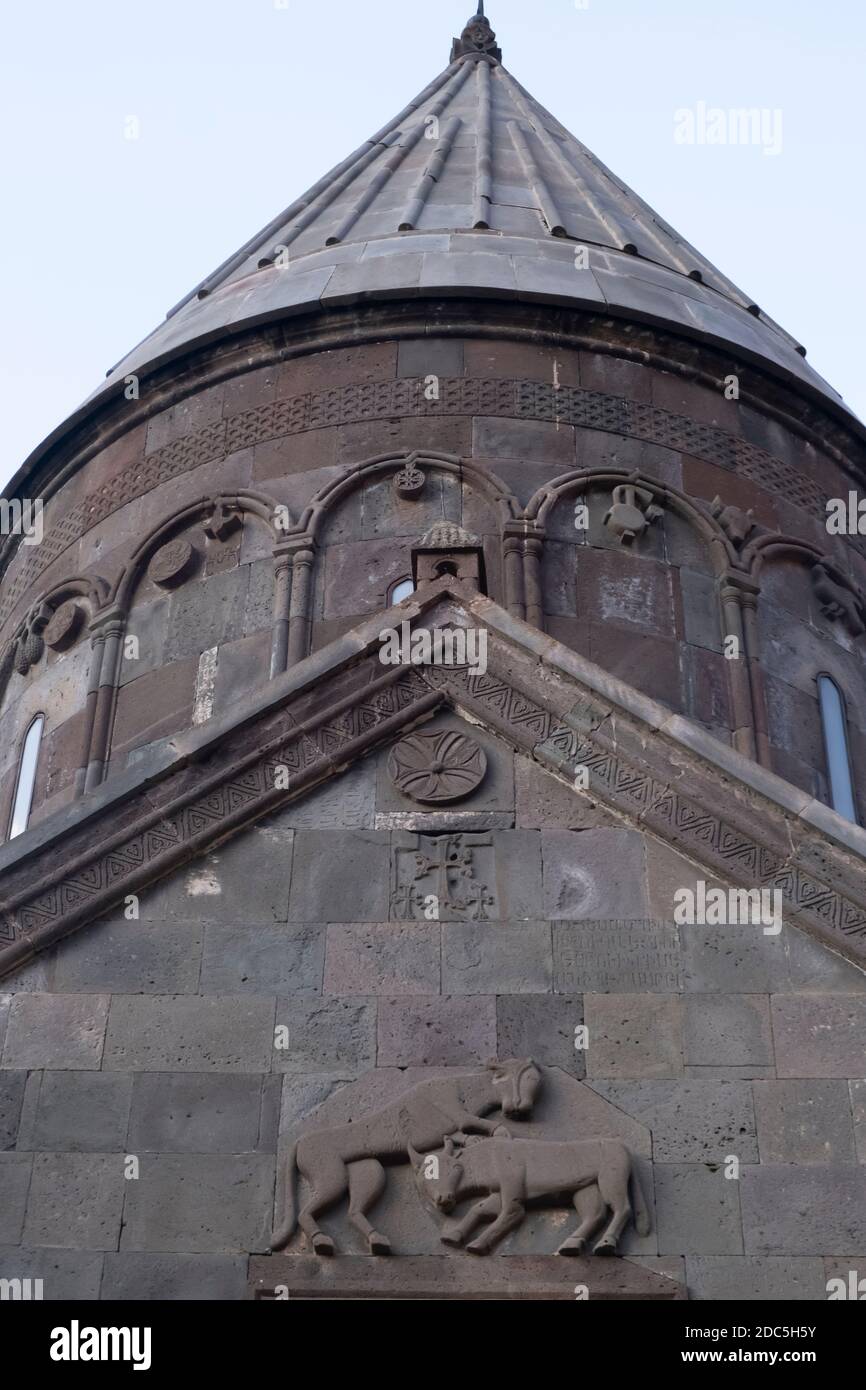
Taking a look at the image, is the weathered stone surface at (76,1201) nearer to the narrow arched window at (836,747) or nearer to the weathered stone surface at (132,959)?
the weathered stone surface at (132,959)

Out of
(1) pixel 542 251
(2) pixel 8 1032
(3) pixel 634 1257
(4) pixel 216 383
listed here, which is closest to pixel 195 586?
(4) pixel 216 383

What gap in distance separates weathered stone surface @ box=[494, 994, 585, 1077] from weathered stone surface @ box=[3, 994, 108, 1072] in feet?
5.20

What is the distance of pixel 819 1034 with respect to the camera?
8.64m

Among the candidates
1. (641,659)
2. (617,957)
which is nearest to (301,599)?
(641,659)

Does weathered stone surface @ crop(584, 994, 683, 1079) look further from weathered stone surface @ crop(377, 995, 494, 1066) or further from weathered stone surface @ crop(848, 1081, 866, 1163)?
weathered stone surface @ crop(848, 1081, 866, 1163)

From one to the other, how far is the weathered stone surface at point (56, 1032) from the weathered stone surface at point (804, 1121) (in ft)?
8.49

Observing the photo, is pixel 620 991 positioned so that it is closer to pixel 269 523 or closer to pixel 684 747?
pixel 684 747

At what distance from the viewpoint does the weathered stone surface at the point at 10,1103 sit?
8.49m

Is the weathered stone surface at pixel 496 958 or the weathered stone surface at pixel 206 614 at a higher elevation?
the weathered stone surface at pixel 206 614

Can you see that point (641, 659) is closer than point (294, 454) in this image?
Yes

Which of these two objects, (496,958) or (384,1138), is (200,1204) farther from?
(496,958)

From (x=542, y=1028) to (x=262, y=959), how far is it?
117 cm

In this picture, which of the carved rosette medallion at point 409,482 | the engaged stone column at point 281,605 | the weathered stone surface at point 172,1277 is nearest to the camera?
the weathered stone surface at point 172,1277

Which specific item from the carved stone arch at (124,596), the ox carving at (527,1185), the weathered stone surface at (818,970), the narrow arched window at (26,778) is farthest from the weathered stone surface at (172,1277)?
the narrow arched window at (26,778)
